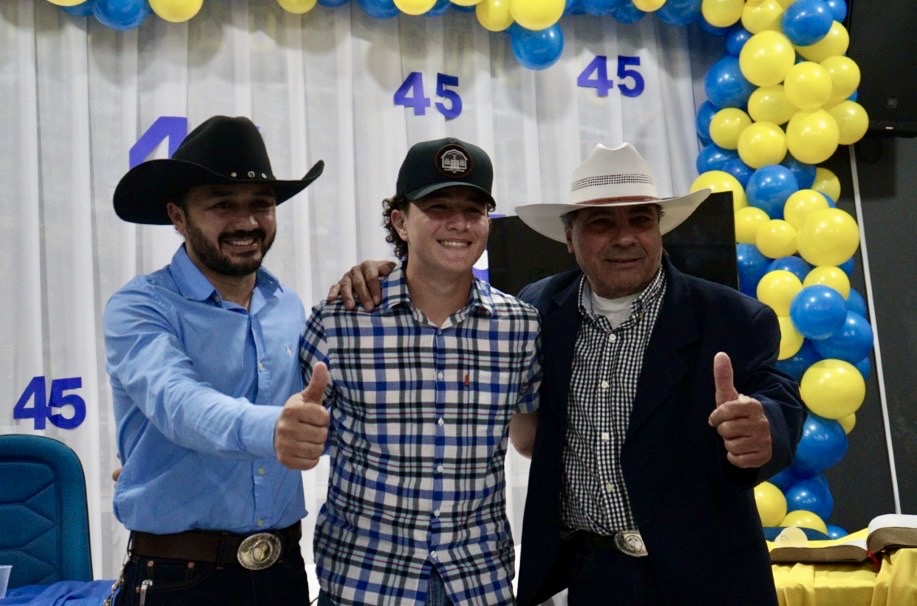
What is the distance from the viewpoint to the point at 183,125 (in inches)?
172

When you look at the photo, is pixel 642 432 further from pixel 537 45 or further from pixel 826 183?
pixel 826 183

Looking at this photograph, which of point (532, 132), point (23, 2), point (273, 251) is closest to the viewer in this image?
point (23, 2)

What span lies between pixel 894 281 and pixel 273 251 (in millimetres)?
3097

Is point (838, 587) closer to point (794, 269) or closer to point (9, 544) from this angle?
point (794, 269)

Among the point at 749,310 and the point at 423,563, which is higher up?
the point at 749,310

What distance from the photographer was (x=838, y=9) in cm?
438

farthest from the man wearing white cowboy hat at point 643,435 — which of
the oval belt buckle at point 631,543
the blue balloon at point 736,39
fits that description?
the blue balloon at point 736,39

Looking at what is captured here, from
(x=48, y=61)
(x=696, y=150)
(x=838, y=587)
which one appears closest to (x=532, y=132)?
(x=696, y=150)

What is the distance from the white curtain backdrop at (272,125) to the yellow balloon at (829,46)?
0.73 metres

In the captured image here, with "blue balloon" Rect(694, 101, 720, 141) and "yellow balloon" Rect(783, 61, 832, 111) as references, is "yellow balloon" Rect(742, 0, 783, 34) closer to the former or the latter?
"yellow balloon" Rect(783, 61, 832, 111)

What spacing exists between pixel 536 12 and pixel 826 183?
5.18 ft

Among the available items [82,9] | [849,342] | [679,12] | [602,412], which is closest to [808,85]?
[679,12]

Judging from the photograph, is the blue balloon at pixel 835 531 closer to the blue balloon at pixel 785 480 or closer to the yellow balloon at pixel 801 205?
the blue balloon at pixel 785 480

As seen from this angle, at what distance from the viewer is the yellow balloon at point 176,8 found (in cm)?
398
